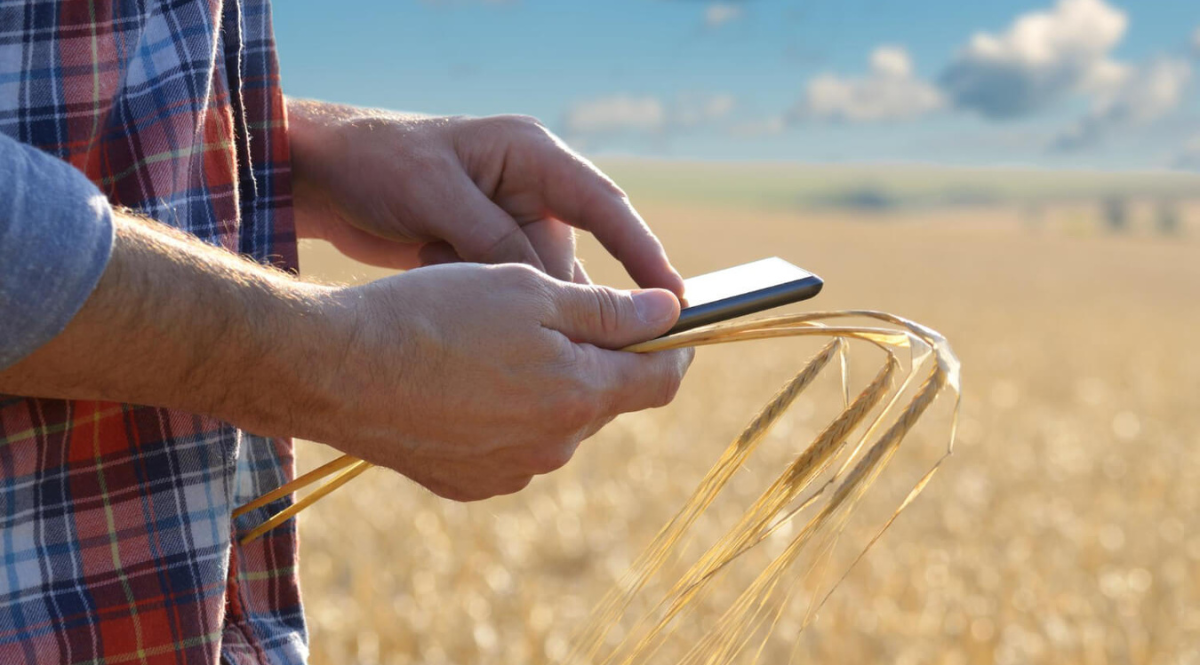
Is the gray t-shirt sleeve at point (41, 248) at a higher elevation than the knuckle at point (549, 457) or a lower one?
higher

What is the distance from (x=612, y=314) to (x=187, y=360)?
1.44 ft

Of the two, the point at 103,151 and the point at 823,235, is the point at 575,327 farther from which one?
the point at 823,235

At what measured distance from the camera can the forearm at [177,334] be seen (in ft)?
2.89

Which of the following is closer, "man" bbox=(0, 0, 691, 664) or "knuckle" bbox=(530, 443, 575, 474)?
"man" bbox=(0, 0, 691, 664)

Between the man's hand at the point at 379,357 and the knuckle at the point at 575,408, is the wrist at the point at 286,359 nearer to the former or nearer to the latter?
the man's hand at the point at 379,357

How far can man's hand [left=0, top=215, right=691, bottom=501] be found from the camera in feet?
2.95

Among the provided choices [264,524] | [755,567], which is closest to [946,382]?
[264,524]

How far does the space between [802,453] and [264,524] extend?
0.62 meters

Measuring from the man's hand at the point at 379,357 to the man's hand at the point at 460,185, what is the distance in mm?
293

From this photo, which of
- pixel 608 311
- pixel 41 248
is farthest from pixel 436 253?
pixel 41 248

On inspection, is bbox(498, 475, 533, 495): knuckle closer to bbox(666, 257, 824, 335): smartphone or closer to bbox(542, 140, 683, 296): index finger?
bbox(666, 257, 824, 335): smartphone

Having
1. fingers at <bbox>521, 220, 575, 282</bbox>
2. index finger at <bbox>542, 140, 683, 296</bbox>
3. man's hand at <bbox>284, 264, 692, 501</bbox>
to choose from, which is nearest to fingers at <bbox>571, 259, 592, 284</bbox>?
fingers at <bbox>521, 220, 575, 282</bbox>

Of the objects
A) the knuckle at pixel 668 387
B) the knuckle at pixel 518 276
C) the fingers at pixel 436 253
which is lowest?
the fingers at pixel 436 253

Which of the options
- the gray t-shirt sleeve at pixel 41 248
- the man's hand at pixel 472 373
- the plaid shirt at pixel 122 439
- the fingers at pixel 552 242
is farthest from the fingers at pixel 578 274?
the gray t-shirt sleeve at pixel 41 248
